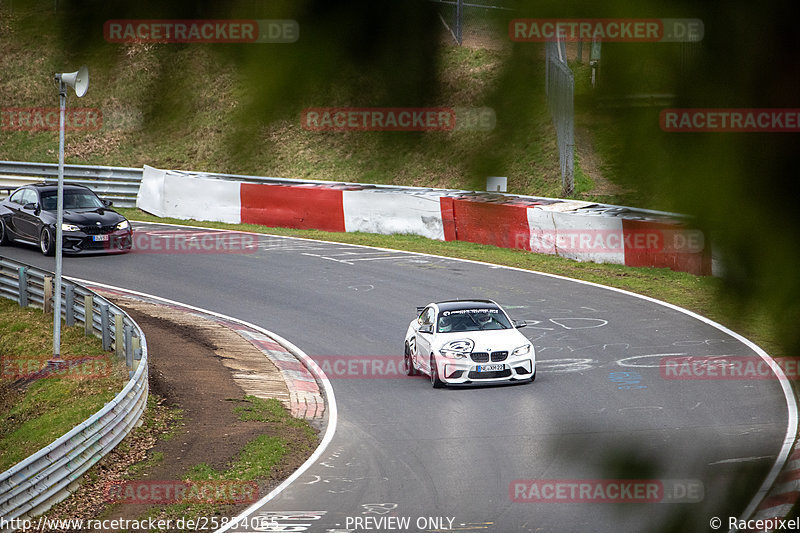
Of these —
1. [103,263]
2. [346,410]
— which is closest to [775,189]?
[346,410]

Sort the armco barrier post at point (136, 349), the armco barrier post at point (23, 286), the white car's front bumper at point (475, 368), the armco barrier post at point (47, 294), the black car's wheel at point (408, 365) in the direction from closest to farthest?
the armco barrier post at point (136, 349), the white car's front bumper at point (475, 368), the black car's wheel at point (408, 365), the armco barrier post at point (47, 294), the armco barrier post at point (23, 286)

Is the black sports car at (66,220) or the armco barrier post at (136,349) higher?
the black sports car at (66,220)

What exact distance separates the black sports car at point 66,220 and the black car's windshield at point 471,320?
42.8 feet

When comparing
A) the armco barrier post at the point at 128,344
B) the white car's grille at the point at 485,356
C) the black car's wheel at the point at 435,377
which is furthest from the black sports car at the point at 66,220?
the white car's grille at the point at 485,356

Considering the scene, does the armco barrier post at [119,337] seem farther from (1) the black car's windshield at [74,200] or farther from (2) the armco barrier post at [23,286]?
(1) the black car's windshield at [74,200]

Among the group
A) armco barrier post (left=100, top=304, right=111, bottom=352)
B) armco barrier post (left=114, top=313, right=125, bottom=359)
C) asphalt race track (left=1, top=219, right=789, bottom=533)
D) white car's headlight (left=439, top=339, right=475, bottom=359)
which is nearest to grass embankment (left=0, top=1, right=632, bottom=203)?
asphalt race track (left=1, top=219, right=789, bottom=533)

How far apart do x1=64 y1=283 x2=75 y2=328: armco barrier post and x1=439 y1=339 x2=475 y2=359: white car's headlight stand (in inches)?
334

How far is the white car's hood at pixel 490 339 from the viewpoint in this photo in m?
15.1

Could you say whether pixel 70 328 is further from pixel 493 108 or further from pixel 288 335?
pixel 493 108

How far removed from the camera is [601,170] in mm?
1553

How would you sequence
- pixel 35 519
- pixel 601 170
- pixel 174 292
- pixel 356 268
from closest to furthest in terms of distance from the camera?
pixel 601 170 → pixel 35 519 → pixel 174 292 → pixel 356 268

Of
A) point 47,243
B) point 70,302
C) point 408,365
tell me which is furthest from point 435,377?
point 47,243

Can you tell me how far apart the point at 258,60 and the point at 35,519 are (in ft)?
31.5

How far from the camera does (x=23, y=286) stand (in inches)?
857
